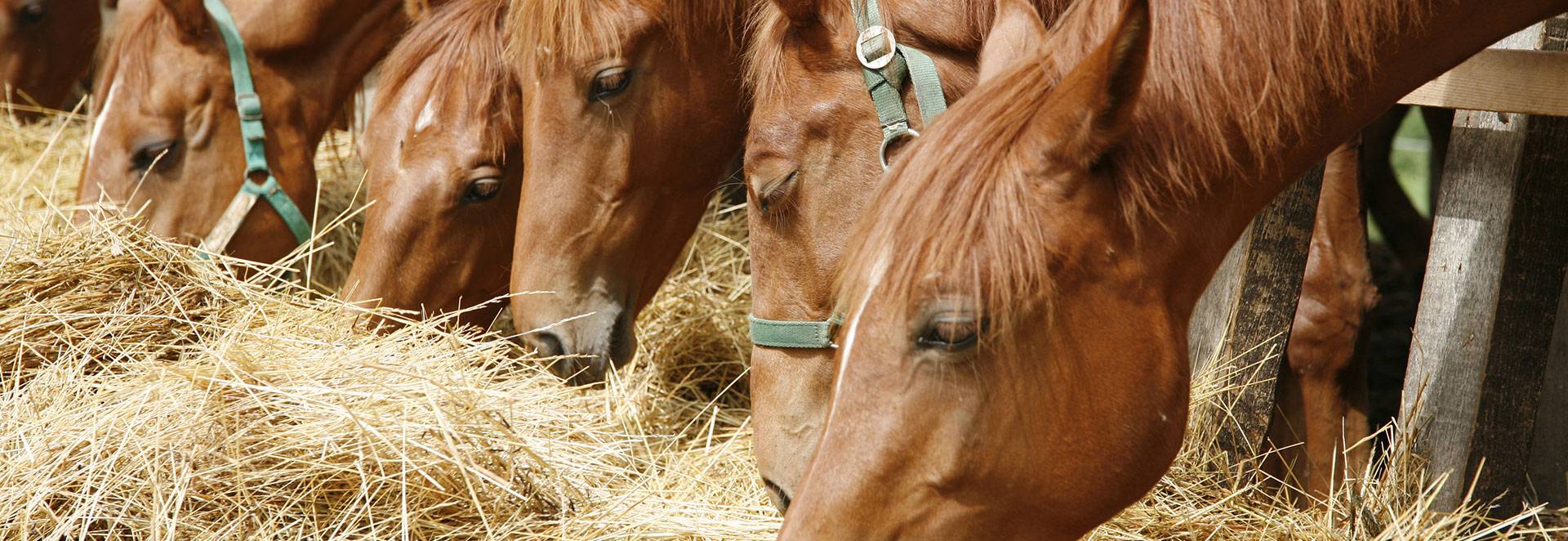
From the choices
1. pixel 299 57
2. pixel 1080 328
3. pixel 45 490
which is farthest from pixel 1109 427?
pixel 299 57

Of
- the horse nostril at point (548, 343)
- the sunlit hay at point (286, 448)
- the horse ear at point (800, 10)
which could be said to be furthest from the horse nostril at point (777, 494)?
the horse ear at point (800, 10)

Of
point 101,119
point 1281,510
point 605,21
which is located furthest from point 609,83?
point 101,119

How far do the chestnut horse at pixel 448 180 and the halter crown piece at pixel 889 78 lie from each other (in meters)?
1.23

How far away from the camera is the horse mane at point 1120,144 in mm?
1263

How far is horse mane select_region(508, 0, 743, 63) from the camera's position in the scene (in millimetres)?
2236

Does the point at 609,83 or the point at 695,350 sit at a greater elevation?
the point at 609,83

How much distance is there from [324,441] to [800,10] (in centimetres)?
109

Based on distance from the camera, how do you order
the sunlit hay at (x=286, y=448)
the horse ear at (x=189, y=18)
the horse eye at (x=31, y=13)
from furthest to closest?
the horse eye at (x=31, y=13), the horse ear at (x=189, y=18), the sunlit hay at (x=286, y=448)

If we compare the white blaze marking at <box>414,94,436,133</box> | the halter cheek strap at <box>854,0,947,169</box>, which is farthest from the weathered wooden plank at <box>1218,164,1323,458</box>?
the white blaze marking at <box>414,94,436,133</box>

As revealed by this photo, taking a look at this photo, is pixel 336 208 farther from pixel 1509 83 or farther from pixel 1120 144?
pixel 1509 83

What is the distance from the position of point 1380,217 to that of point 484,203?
11.6ft

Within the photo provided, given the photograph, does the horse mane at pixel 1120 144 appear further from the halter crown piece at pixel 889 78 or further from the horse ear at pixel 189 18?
the horse ear at pixel 189 18

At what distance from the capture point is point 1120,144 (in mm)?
1313

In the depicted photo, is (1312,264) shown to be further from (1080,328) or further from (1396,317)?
(1080,328)
